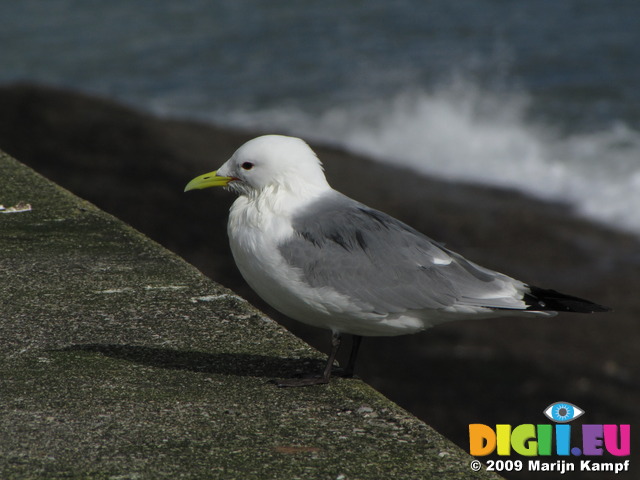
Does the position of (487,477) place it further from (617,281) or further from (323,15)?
(323,15)

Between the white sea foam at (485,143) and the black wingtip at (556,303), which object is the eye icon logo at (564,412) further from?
the white sea foam at (485,143)

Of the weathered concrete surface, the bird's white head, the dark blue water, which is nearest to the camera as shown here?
the weathered concrete surface

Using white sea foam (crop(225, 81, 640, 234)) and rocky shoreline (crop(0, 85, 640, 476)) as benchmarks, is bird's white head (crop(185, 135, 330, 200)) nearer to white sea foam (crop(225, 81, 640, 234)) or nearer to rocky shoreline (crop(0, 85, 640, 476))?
rocky shoreline (crop(0, 85, 640, 476))

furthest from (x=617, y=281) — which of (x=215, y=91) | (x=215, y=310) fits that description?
(x=215, y=91)

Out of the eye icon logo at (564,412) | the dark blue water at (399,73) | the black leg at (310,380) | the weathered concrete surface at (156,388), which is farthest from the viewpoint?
the dark blue water at (399,73)

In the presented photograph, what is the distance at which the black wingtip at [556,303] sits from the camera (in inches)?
120

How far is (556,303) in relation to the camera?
3098mm

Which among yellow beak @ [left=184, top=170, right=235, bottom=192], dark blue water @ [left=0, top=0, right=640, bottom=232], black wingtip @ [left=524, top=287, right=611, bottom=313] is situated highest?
dark blue water @ [left=0, top=0, right=640, bottom=232]

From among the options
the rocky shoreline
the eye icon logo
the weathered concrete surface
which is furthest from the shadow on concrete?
the rocky shoreline

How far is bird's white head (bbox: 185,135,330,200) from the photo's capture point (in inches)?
131

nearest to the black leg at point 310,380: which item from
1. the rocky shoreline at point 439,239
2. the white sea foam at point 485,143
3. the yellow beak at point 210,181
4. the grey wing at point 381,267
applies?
the grey wing at point 381,267

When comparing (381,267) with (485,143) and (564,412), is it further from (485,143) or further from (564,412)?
(485,143)

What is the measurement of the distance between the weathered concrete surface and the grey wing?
0.32 meters

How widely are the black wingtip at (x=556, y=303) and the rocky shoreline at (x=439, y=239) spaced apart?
241 cm
